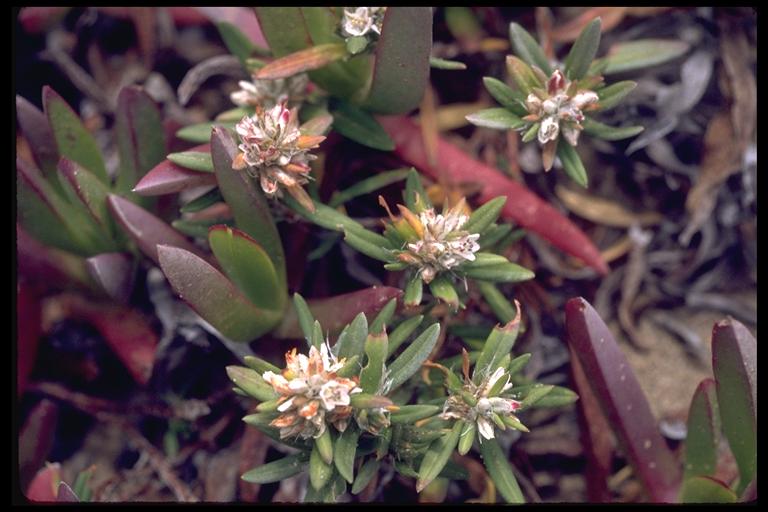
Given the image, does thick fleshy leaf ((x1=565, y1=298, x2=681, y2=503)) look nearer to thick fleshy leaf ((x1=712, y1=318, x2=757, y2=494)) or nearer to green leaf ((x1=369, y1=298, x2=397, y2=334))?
thick fleshy leaf ((x1=712, y1=318, x2=757, y2=494))

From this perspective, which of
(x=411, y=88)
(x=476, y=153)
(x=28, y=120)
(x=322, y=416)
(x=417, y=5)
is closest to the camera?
(x=322, y=416)

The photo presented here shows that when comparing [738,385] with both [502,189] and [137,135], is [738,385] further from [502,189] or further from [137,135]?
[137,135]

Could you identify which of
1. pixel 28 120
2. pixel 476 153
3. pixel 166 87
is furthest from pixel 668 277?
pixel 28 120

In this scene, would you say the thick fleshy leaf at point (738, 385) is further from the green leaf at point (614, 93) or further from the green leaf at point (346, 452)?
the green leaf at point (346, 452)

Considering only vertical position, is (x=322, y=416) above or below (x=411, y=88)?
below

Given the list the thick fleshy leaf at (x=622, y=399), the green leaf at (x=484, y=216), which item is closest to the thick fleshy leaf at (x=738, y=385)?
the thick fleshy leaf at (x=622, y=399)

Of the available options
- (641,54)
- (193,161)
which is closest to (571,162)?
(641,54)

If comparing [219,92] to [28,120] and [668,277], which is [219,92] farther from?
[668,277]
